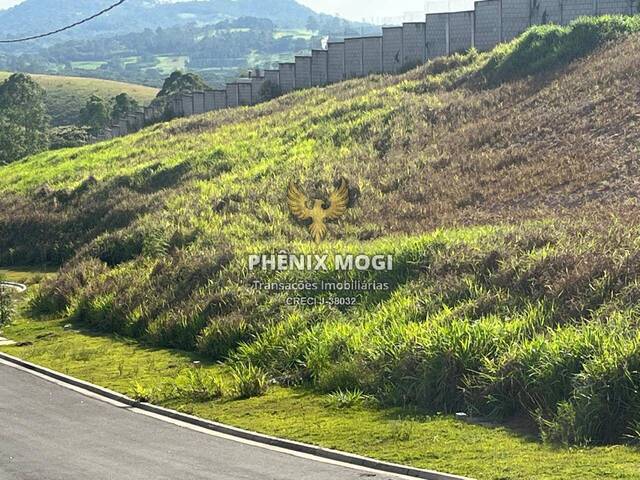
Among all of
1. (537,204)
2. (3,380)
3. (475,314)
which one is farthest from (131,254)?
(475,314)

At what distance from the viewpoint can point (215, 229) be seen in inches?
1271

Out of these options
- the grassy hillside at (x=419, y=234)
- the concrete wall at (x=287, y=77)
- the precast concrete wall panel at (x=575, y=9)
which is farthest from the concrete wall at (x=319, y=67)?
the precast concrete wall panel at (x=575, y=9)

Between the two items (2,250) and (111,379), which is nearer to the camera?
(111,379)

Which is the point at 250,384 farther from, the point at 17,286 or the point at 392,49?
the point at 392,49

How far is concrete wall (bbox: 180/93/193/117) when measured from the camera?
78.8 metres

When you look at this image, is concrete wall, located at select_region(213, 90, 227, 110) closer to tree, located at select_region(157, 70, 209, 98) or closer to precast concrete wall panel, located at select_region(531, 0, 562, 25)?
precast concrete wall panel, located at select_region(531, 0, 562, 25)

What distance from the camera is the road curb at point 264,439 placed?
44.1 feet

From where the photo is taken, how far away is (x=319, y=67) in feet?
217

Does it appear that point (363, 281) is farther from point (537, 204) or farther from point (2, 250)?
point (2, 250)

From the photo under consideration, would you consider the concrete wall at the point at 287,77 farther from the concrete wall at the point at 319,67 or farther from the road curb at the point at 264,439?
the road curb at the point at 264,439

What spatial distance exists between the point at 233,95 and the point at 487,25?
24.6m

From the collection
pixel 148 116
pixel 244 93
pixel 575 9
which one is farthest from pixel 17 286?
pixel 148 116

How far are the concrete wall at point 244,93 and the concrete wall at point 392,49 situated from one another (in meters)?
14.9

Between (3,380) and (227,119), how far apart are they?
37.6 meters
